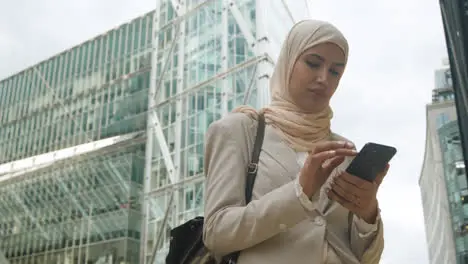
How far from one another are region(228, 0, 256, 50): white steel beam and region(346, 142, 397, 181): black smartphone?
12.8 metres

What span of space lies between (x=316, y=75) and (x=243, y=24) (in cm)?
1308

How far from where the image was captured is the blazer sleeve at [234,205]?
1.42m

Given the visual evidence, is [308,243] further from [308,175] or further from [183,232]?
[183,232]

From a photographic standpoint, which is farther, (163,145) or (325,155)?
(163,145)

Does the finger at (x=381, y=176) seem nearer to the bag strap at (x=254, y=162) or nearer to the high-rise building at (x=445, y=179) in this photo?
the bag strap at (x=254, y=162)

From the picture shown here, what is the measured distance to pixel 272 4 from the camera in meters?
14.8

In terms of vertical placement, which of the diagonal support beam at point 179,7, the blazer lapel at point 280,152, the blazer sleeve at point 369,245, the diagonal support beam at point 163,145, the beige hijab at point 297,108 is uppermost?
the diagonal support beam at point 179,7

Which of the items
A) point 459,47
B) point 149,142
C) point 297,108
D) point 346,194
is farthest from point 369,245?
point 149,142

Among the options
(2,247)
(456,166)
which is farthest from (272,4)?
(2,247)

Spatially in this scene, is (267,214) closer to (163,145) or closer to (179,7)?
(163,145)

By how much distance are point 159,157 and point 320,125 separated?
578 inches

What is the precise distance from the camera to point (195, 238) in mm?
1676

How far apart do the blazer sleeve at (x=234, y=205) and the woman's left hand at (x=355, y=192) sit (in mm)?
117

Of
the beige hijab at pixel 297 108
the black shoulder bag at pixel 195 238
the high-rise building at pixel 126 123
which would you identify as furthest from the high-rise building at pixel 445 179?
the black shoulder bag at pixel 195 238
